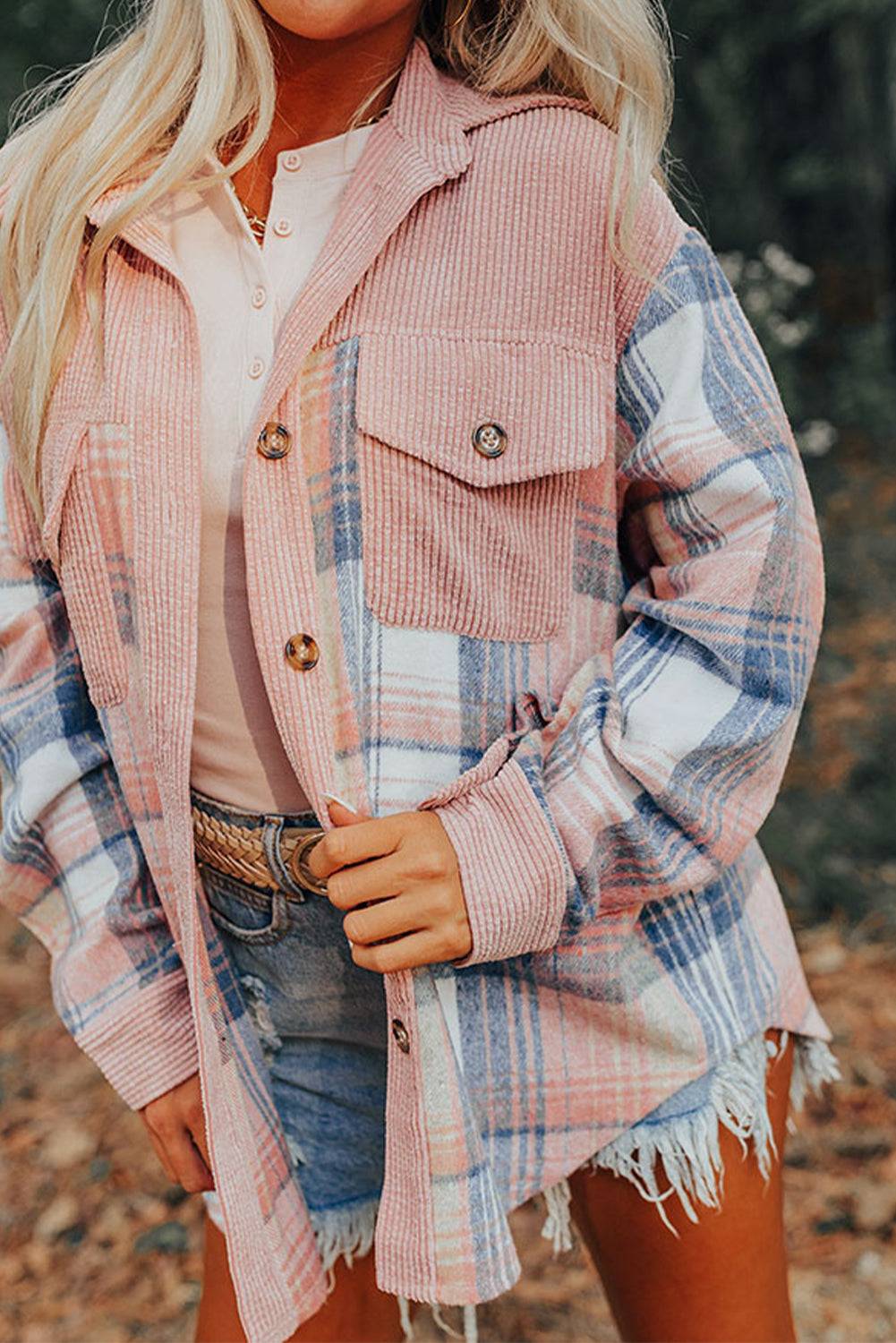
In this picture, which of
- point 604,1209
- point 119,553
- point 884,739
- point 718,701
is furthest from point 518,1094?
point 884,739

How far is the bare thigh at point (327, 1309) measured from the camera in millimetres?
1694

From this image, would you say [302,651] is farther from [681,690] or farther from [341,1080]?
[341,1080]

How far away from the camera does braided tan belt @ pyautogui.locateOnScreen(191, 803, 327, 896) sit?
149 cm

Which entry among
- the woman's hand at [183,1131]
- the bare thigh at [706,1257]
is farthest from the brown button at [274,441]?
the bare thigh at [706,1257]

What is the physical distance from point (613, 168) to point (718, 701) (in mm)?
518

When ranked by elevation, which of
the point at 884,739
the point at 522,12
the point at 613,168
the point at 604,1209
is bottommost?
the point at 884,739

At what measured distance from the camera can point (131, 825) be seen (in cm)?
164

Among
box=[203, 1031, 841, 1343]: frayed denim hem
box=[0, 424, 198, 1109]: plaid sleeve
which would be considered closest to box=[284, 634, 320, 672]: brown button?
box=[0, 424, 198, 1109]: plaid sleeve

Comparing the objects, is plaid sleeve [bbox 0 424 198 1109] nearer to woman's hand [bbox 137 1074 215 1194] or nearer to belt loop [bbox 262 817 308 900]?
woman's hand [bbox 137 1074 215 1194]

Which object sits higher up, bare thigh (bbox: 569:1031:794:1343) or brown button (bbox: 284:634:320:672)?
brown button (bbox: 284:634:320:672)

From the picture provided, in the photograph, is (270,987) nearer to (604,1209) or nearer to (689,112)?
(604,1209)

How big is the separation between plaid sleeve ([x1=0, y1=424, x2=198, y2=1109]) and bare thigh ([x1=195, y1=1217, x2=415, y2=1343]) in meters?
0.24

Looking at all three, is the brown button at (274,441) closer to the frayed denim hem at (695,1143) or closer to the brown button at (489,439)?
the brown button at (489,439)

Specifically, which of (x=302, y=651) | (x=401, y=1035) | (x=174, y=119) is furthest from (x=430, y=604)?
(x=174, y=119)
